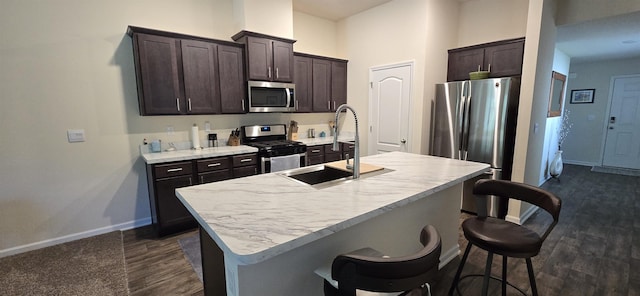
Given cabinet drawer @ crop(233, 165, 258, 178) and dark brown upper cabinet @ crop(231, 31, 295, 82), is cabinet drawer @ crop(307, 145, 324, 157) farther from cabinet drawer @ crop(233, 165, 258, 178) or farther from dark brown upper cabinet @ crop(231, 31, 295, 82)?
dark brown upper cabinet @ crop(231, 31, 295, 82)

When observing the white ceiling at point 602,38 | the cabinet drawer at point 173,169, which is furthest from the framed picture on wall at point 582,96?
the cabinet drawer at point 173,169

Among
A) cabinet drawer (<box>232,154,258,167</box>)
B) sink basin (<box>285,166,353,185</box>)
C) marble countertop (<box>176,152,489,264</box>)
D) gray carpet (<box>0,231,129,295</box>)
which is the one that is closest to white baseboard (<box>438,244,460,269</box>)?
marble countertop (<box>176,152,489,264</box>)

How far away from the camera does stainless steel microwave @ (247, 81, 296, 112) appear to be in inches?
144

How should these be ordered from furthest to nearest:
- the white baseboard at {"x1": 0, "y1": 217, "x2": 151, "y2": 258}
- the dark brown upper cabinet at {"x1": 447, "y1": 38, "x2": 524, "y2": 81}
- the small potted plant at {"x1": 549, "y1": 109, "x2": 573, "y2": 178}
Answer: the small potted plant at {"x1": 549, "y1": 109, "x2": 573, "y2": 178} < the dark brown upper cabinet at {"x1": 447, "y1": 38, "x2": 524, "y2": 81} < the white baseboard at {"x1": 0, "y1": 217, "x2": 151, "y2": 258}

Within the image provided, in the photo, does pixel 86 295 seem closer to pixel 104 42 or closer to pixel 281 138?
pixel 104 42

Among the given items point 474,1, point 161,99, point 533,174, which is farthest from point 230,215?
point 474,1

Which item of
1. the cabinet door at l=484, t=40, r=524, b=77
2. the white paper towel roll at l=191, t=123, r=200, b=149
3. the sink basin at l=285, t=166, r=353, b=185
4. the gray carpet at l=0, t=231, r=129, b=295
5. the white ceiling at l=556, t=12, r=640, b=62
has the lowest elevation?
the gray carpet at l=0, t=231, r=129, b=295

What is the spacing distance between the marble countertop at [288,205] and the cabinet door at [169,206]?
155cm

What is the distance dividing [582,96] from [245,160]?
7.50m

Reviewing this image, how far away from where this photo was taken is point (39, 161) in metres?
2.74

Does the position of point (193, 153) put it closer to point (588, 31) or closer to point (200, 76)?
point (200, 76)

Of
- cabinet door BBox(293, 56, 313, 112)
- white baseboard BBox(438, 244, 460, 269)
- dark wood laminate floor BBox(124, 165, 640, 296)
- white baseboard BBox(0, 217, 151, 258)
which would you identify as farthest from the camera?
cabinet door BBox(293, 56, 313, 112)

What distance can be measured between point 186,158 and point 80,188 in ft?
3.76

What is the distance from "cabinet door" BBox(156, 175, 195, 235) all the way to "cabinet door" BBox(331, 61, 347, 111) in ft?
8.81
